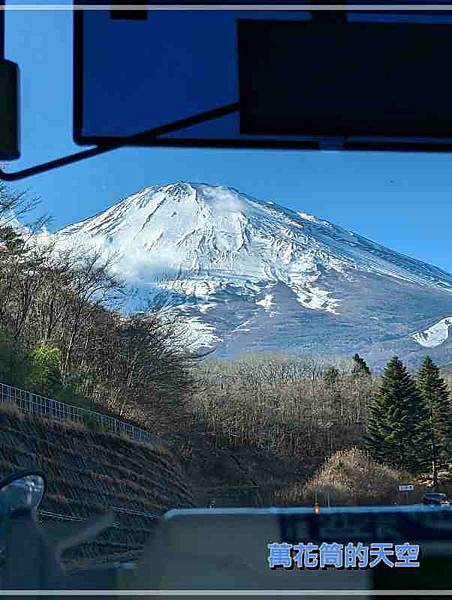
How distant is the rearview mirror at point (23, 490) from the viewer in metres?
1.47

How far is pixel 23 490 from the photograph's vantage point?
4.84 feet

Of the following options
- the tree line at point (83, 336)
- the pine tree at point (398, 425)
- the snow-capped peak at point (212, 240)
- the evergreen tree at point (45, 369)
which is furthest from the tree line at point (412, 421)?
the evergreen tree at point (45, 369)

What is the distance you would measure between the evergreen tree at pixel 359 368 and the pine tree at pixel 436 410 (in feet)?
0.35

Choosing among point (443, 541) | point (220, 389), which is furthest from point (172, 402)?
point (443, 541)

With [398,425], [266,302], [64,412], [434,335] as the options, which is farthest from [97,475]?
[434,335]

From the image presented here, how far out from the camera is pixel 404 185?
1.61 m

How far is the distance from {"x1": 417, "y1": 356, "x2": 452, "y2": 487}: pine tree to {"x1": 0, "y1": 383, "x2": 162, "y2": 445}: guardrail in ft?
1.69

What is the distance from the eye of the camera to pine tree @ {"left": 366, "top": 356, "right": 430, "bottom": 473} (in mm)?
1532

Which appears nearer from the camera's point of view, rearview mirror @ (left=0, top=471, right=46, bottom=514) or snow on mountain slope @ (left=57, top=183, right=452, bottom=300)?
rearview mirror @ (left=0, top=471, right=46, bottom=514)

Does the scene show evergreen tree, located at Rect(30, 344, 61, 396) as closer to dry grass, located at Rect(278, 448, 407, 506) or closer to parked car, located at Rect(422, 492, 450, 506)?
dry grass, located at Rect(278, 448, 407, 506)

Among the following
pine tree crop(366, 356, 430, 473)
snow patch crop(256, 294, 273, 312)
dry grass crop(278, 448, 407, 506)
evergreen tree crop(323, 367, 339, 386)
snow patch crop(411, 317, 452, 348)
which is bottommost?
dry grass crop(278, 448, 407, 506)

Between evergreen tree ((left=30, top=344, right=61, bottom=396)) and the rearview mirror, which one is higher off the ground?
evergreen tree ((left=30, top=344, right=61, bottom=396))

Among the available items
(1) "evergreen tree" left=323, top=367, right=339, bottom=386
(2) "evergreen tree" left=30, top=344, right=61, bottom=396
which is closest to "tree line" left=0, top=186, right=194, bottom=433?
(2) "evergreen tree" left=30, top=344, right=61, bottom=396

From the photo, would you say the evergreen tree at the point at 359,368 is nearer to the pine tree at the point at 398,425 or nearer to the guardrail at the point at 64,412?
the pine tree at the point at 398,425
